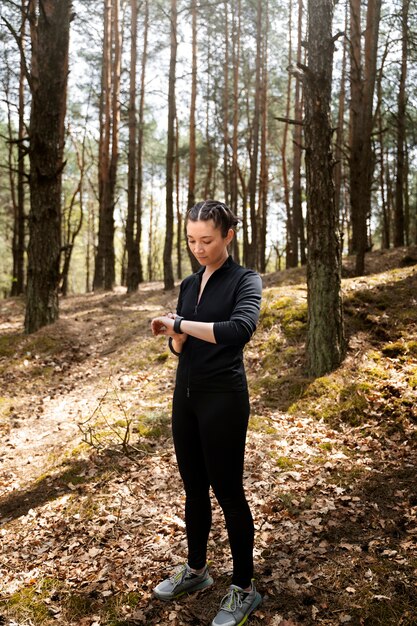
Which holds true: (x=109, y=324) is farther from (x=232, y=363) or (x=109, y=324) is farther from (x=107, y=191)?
(x=232, y=363)

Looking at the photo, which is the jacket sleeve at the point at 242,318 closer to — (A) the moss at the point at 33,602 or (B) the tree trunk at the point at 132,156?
(A) the moss at the point at 33,602

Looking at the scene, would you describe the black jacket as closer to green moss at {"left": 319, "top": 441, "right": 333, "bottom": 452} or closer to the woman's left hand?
the woman's left hand

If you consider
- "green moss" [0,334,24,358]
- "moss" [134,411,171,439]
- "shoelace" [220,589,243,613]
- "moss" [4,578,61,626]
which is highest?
"green moss" [0,334,24,358]

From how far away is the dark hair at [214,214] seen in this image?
8.31ft

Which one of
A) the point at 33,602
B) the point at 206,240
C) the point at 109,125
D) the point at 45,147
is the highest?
the point at 109,125

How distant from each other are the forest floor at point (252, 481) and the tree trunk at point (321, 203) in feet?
1.56

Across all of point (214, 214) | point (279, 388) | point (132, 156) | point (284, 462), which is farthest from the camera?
point (132, 156)

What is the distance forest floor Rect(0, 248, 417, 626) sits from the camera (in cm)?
313

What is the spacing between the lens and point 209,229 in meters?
2.55

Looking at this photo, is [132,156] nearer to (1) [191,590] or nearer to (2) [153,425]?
(2) [153,425]

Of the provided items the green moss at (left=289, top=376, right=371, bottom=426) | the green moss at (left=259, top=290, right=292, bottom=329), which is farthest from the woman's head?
the green moss at (left=259, top=290, right=292, bottom=329)

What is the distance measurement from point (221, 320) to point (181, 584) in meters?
1.94

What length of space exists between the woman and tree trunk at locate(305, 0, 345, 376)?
404 centimetres

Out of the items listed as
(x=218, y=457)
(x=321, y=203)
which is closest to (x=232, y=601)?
(x=218, y=457)
